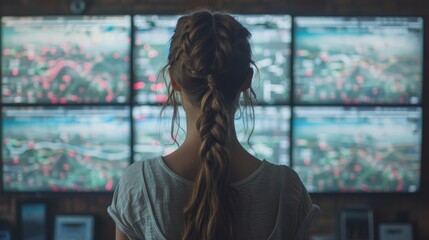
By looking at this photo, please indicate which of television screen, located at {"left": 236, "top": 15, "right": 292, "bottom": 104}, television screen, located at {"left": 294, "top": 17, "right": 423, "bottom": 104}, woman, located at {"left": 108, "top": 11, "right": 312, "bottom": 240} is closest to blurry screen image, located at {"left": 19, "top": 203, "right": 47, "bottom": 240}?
television screen, located at {"left": 236, "top": 15, "right": 292, "bottom": 104}

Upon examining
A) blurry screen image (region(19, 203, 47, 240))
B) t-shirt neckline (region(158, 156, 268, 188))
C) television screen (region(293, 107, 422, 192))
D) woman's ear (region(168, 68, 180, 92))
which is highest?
woman's ear (region(168, 68, 180, 92))

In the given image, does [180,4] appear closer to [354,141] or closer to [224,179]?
[354,141]

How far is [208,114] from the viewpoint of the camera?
1286mm

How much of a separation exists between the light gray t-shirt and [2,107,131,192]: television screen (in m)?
2.76

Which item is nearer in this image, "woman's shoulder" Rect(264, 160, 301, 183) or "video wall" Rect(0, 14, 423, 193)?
"woman's shoulder" Rect(264, 160, 301, 183)

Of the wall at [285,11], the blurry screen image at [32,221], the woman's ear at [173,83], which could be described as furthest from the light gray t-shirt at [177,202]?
the blurry screen image at [32,221]

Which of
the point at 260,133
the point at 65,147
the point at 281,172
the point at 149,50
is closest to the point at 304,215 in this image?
the point at 281,172

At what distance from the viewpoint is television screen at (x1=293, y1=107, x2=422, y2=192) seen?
13.2 feet

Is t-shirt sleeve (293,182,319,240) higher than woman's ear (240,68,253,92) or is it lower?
Result: lower

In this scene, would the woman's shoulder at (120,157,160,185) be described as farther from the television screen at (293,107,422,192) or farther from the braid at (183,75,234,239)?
the television screen at (293,107,422,192)

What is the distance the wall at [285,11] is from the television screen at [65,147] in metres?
0.12

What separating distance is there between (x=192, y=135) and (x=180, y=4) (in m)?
2.87

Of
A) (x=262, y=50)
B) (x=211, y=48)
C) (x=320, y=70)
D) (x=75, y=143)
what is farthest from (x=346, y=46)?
(x=211, y=48)

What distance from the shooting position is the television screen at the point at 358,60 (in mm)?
4000
